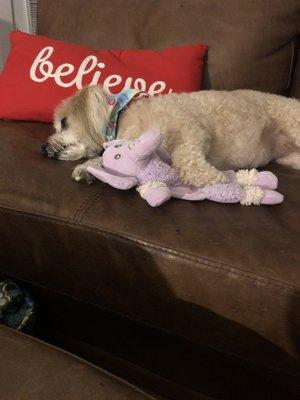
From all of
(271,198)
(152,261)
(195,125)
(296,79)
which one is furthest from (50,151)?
(296,79)

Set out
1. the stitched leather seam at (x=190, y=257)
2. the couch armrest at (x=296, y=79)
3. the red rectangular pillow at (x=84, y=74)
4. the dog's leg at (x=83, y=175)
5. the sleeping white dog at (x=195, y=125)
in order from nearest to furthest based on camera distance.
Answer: the stitched leather seam at (x=190, y=257), the dog's leg at (x=83, y=175), the sleeping white dog at (x=195, y=125), the red rectangular pillow at (x=84, y=74), the couch armrest at (x=296, y=79)

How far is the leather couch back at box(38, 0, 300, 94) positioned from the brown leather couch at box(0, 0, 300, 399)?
559 mm

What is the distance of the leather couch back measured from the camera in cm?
173

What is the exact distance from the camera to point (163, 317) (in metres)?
1.08

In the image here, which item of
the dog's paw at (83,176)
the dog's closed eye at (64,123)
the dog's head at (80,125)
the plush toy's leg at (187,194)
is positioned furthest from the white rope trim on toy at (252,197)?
the dog's closed eye at (64,123)

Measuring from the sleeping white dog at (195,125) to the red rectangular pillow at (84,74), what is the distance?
6.4 inches

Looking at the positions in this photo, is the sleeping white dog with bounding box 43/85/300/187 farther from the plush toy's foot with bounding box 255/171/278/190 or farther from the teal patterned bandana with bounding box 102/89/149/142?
the plush toy's foot with bounding box 255/171/278/190

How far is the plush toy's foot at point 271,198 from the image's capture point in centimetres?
115

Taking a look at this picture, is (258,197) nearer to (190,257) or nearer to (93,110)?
(190,257)

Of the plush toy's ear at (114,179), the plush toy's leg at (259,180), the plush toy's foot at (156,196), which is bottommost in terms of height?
the plush toy's leg at (259,180)

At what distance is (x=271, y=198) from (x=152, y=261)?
400mm

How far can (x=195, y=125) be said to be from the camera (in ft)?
4.48

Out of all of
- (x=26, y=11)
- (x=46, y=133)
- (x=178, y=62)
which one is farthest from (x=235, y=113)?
(x=26, y=11)

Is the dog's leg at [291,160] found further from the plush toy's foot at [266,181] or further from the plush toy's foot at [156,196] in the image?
the plush toy's foot at [156,196]
